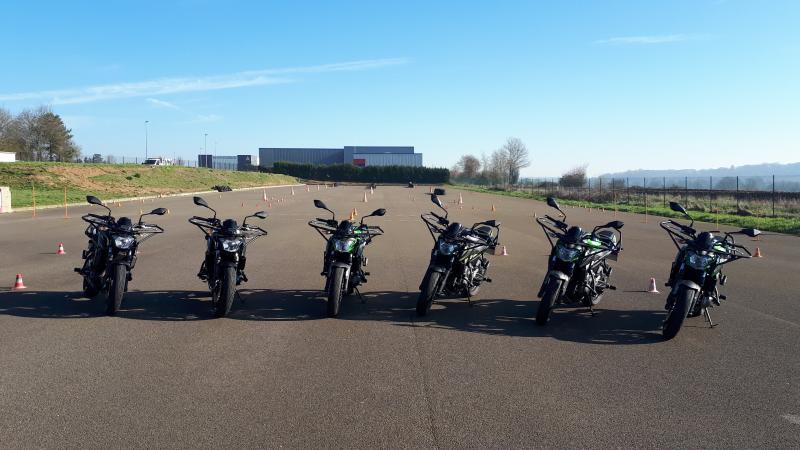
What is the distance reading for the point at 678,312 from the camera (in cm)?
695

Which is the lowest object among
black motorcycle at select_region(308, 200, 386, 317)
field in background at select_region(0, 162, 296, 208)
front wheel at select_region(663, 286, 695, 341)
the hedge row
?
front wheel at select_region(663, 286, 695, 341)

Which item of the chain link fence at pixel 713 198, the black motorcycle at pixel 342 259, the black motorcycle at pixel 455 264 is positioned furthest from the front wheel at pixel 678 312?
the chain link fence at pixel 713 198

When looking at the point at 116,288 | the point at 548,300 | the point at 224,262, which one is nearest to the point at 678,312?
the point at 548,300

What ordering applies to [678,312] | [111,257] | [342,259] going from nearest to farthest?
[678,312] → [342,259] → [111,257]

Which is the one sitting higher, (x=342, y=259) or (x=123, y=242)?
(x=123, y=242)

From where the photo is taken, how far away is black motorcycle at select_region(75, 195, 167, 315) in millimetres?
7734

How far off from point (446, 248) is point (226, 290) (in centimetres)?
276

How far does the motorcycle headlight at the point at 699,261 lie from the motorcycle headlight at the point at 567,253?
1293mm

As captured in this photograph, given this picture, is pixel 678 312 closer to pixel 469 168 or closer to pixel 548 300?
pixel 548 300

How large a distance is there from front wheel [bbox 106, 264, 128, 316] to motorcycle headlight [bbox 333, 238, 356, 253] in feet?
8.53

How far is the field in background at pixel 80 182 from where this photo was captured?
36.6 meters

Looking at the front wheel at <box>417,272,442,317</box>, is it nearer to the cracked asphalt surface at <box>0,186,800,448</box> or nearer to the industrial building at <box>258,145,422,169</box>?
the cracked asphalt surface at <box>0,186,800,448</box>

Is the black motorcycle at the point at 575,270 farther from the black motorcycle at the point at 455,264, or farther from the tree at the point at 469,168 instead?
the tree at the point at 469,168

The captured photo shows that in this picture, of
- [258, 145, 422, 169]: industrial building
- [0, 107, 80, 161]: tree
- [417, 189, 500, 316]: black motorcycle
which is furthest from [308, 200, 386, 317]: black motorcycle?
[258, 145, 422, 169]: industrial building
